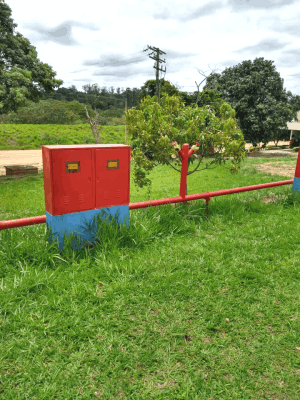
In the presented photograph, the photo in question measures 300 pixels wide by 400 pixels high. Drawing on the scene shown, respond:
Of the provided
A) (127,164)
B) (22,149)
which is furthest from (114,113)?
(127,164)

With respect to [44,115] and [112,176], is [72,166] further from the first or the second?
[44,115]

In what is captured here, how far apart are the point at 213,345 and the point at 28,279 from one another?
1.75 m

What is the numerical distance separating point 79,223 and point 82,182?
481 millimetres

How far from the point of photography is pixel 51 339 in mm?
2305

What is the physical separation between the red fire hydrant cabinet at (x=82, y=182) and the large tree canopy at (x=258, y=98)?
18861mm

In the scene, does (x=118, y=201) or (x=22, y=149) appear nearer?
(x=118, y=201)

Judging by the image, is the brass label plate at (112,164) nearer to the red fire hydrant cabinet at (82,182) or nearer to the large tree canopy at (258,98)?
the red fire hydrant cabinet at (82,182)

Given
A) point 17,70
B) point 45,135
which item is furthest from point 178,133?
point 45,135

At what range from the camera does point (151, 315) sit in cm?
264

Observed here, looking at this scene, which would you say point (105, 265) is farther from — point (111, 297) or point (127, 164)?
point (127, 164)

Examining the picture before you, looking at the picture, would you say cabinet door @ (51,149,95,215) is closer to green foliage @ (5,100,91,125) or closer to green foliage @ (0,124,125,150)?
green foliage @ (0,124,125,150)

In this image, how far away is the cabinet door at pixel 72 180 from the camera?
10.8 feet

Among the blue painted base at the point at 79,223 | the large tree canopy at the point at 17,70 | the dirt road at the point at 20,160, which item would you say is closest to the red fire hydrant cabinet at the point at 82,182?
the blue painted base at the point at 79,223

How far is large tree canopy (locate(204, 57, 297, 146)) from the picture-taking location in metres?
21.0
